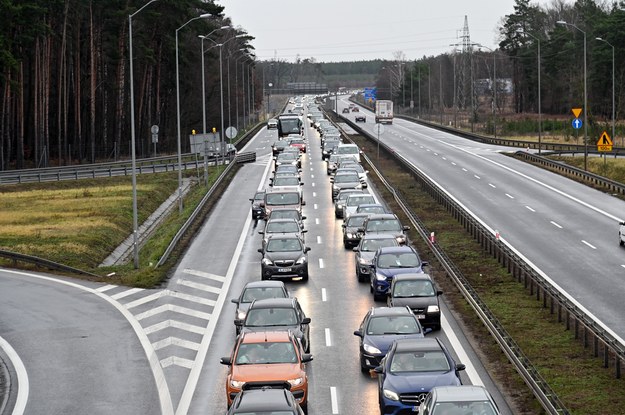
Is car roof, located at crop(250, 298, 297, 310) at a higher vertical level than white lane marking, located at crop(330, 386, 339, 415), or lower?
higher

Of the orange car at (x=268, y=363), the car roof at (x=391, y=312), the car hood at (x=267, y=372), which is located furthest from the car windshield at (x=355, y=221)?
the car hood at (x=267, y=372)

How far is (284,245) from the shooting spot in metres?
36.6

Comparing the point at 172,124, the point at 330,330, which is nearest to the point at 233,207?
the point at 330,330

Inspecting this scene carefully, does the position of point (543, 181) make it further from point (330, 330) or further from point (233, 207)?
point (330, 330)

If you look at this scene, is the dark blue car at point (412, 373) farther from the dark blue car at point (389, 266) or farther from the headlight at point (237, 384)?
the dark blue car at point (389, 266)

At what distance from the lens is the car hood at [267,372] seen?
785 inches

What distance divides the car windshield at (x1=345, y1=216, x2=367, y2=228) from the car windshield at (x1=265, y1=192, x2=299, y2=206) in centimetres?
656

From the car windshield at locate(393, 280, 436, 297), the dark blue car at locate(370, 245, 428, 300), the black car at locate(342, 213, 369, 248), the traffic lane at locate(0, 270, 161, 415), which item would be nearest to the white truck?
the black car at locate(342, 213, 369, 248)

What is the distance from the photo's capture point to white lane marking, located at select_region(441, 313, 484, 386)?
74.5ft

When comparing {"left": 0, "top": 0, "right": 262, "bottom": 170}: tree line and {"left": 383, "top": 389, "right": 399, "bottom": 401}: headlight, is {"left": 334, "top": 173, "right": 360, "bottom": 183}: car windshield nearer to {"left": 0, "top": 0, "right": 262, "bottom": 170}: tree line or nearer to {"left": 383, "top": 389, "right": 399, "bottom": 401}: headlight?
{"left": 0, "top": 0, "right": 262, "bottom": 170}: tree line

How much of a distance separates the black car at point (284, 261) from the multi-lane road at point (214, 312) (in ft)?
1.55

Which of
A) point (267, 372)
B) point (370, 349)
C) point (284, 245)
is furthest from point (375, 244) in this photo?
point (267, 372)

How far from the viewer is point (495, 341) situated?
25844 millimetres

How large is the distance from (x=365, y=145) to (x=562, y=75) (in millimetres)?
67250
